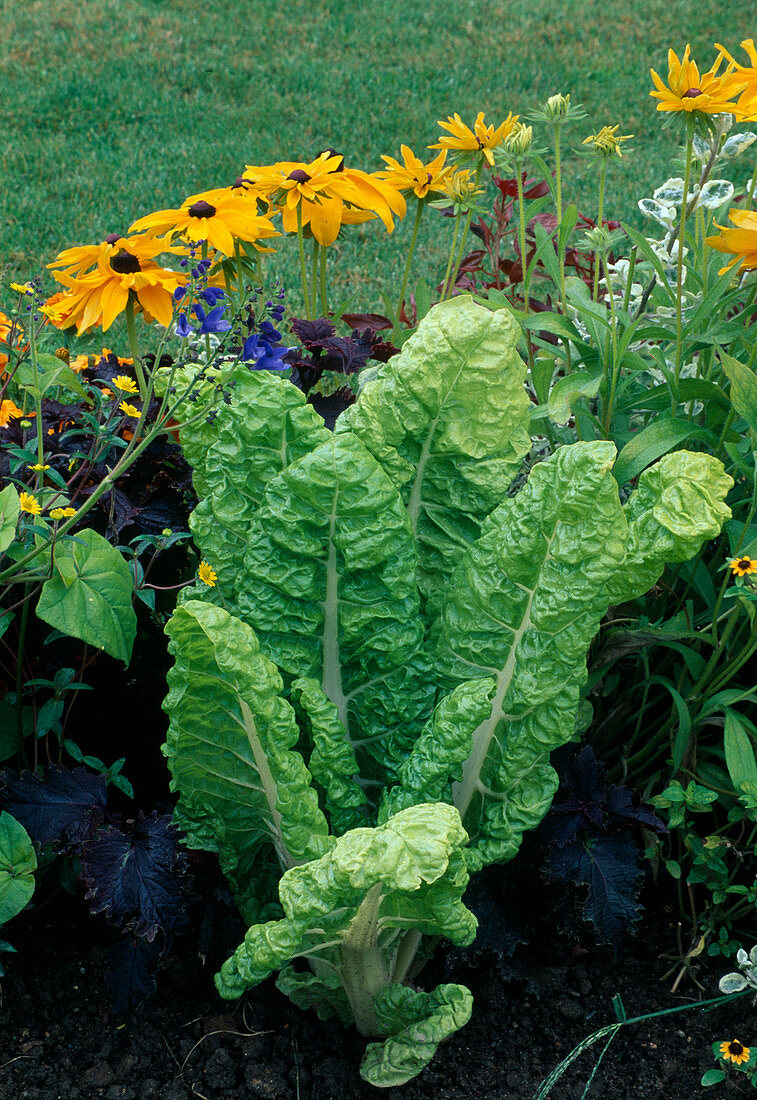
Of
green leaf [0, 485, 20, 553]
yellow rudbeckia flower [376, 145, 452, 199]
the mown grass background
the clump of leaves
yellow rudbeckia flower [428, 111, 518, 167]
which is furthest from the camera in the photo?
the mown grass background

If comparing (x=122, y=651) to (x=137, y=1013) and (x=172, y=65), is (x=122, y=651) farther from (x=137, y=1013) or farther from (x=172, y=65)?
(x=172, y=65)

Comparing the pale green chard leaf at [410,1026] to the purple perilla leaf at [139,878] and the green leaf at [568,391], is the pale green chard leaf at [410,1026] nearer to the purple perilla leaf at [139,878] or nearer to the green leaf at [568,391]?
the purple perilla leaf at [139,878]

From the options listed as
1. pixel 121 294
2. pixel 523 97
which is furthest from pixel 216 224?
pixel 523 97

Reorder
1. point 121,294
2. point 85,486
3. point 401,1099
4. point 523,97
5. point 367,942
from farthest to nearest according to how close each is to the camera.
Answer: point 523,97 → point 85,486 → point 121,294 → point 401,1099 → point 367,942

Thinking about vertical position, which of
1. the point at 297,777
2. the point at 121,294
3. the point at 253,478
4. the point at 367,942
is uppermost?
the point at 121,294

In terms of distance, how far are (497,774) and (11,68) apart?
6.13 metres

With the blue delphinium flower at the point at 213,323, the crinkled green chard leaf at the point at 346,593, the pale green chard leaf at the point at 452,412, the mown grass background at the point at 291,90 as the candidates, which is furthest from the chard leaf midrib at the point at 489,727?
the mown grass background at the point at 291,90

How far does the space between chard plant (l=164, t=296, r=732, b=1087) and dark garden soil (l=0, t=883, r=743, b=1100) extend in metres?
0.11

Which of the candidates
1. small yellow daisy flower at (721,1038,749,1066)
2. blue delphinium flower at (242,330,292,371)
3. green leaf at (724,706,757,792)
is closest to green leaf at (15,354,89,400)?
blue delphinium flower at (242,330,292,371)

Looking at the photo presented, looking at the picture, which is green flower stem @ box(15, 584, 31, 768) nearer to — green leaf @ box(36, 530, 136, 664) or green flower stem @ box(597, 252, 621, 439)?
green leaf @ box(36, 530, 136, 664)

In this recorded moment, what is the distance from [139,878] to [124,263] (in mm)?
1002

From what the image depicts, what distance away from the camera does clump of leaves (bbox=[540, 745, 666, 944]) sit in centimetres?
155

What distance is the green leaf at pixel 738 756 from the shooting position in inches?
61.1

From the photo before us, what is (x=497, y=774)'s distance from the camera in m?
1.55
